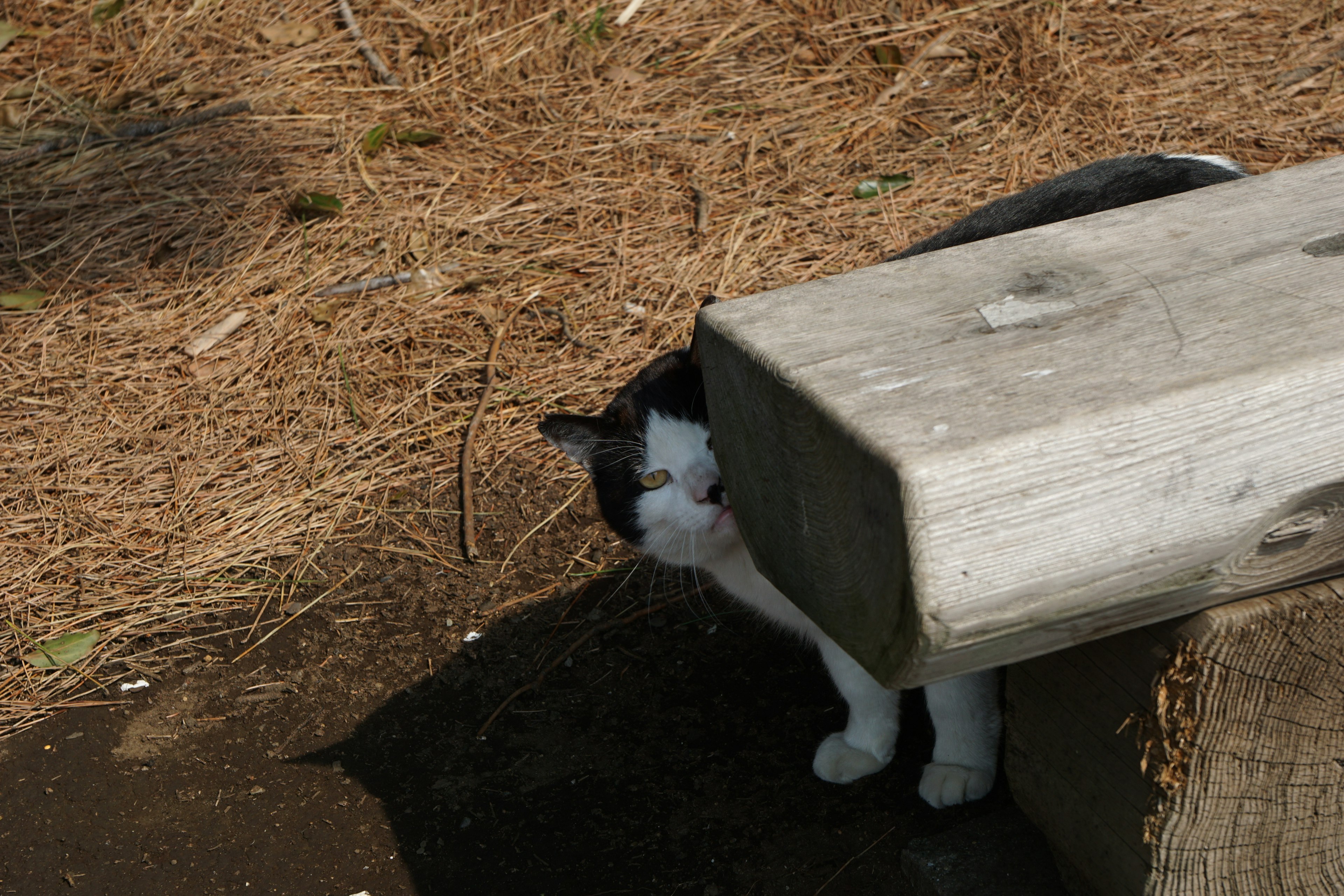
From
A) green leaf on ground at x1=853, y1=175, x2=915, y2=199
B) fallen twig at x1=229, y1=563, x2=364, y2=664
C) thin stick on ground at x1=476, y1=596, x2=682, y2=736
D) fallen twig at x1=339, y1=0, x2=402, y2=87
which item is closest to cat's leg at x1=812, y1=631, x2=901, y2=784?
thin stick on ground at x1=476, y1=596, x2=682, y2=736

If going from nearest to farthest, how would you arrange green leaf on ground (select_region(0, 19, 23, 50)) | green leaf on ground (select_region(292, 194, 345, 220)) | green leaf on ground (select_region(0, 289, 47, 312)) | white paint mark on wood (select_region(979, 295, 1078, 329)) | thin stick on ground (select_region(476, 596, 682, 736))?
white paint mark on wood (select_region(979, 295, 1078, 329)) < thin stick on ground (select_region(476, 596, 682, 736)) < green leaf on ground (select_region(0, 289, 47, 312)) < green leaf on ground (select_region(292, 194, 345, 220)) < green leaf on ground (select_region(0, 19, 23, 50))

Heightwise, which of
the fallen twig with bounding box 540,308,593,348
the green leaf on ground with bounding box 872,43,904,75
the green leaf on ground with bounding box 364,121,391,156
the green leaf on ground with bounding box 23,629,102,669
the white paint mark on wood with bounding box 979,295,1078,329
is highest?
the white paint mark on wood with bounding box 979,295,1078,329

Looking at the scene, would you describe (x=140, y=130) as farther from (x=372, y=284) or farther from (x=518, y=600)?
(x=518, y=600)

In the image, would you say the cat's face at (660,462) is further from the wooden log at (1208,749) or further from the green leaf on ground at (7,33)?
the green leaf on ground at (7,33)

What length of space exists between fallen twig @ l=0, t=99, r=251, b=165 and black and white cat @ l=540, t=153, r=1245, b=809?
7.85 ft

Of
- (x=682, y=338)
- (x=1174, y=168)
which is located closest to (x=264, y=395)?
(x=682, y=338)

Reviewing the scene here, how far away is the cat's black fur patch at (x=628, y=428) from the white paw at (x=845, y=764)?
59cm

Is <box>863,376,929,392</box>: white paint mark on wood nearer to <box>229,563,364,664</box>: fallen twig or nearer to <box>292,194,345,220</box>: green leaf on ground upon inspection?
<box>229,563,364,664</box>: fallen twig

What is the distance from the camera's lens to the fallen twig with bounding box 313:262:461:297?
10.2 ft

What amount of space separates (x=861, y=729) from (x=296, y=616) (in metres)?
1.46

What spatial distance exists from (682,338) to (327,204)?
4.34ft

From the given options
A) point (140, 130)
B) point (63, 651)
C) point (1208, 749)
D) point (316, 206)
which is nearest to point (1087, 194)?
point (1208, 749)

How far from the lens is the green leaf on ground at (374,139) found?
3406 mm

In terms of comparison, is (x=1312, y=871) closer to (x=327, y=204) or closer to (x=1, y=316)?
(x=327, y=204)
